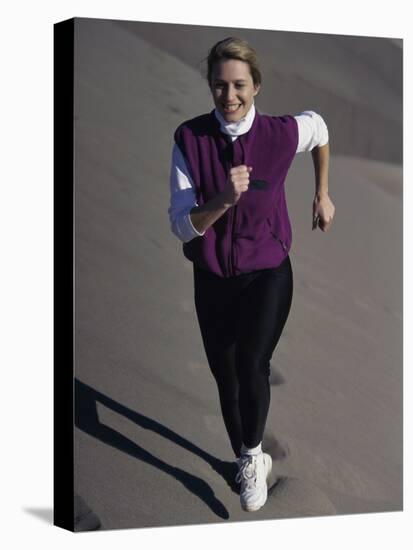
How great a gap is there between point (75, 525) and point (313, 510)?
1.39 m

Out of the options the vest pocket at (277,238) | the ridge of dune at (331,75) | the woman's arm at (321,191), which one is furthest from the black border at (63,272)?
the woman's arm at (321,191)

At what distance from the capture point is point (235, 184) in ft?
27.9

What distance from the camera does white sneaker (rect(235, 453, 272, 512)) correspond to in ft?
28.7

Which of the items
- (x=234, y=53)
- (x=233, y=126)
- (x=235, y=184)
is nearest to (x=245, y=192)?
(x=235, y=184)

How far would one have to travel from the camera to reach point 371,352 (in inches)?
365

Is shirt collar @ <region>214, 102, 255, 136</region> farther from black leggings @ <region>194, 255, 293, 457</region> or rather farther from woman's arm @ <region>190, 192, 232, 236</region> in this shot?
black leggings @ <region>194, 255, 293, 457</region>

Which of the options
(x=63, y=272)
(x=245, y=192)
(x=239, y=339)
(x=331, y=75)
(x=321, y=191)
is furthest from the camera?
(x=331, y=75)

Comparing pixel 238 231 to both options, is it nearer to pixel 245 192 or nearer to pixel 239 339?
pixel 245 192

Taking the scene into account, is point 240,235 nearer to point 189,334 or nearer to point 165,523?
point 189,334

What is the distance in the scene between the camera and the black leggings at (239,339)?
8688 millimetres

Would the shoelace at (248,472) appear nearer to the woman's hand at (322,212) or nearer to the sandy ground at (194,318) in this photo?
the sandy ground at (194,318)

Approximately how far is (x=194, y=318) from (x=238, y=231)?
1.68ft

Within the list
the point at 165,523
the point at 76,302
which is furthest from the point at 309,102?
the point at 165,523

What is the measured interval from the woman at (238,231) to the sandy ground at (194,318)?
3.0 inches
